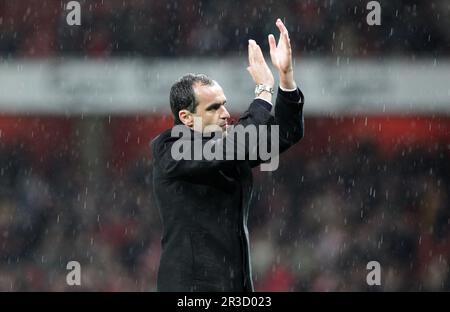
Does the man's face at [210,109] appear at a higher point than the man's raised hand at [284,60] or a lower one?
lower

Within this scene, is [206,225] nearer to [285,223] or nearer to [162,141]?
[162,141]

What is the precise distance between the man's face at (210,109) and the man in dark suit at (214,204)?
47 mm

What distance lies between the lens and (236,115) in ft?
33.5

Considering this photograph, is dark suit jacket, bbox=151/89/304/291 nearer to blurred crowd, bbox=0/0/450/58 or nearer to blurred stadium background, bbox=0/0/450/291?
blurred stadium background, bbox=0/0/450/291

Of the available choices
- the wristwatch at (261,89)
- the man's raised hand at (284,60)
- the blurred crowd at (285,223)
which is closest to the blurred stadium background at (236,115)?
the blurred crowd at (285,223)

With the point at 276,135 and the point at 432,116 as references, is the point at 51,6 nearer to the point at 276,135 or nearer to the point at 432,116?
the point at 432,116

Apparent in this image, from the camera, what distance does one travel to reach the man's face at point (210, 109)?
400cm

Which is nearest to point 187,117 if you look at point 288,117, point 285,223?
point 288,117

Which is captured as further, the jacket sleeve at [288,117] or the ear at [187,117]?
the ear at [187,117]

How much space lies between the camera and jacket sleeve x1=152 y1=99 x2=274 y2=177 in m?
3.76

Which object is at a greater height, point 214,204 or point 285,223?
point 214,204

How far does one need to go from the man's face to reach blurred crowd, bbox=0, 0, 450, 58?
6.22 metres

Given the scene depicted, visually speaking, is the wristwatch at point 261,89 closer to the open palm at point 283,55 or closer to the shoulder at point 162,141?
the open palm at point 283,55

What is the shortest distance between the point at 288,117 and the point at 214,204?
17.9 inches
